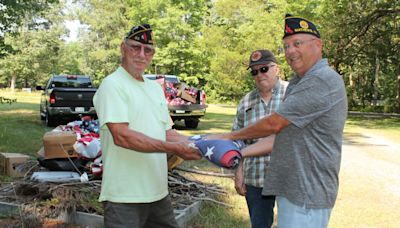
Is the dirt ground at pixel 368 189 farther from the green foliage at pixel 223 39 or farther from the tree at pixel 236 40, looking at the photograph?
the tree at pixel 236 40

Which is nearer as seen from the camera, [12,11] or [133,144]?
[133,144]

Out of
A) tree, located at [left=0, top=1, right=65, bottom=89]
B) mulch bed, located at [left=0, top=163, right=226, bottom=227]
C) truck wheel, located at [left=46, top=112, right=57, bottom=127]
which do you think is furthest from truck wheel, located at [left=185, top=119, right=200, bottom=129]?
tree, located at [left=0, top=1, right=65, bottom=89]

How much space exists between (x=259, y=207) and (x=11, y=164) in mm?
4995

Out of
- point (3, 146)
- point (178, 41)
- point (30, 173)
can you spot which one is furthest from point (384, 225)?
point (178, 41)

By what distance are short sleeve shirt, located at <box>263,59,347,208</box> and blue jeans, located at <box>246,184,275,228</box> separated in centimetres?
122

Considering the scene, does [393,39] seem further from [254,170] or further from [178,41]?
[254,170]

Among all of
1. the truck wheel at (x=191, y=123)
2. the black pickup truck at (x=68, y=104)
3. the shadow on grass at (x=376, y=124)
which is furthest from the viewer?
the shadow on grass at (x=376, y=124)

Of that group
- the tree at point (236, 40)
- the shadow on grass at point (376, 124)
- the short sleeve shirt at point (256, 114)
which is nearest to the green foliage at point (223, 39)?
the tree at point (236, 40)

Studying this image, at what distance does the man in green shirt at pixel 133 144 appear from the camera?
Result: 8.62 feet

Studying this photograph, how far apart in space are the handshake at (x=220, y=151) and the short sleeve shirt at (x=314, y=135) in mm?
372

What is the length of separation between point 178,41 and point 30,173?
34.2 metres

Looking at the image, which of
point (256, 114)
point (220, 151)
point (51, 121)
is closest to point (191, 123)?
point (51, 121)

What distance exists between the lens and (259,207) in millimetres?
3629

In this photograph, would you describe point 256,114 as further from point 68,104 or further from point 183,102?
point 68,104
